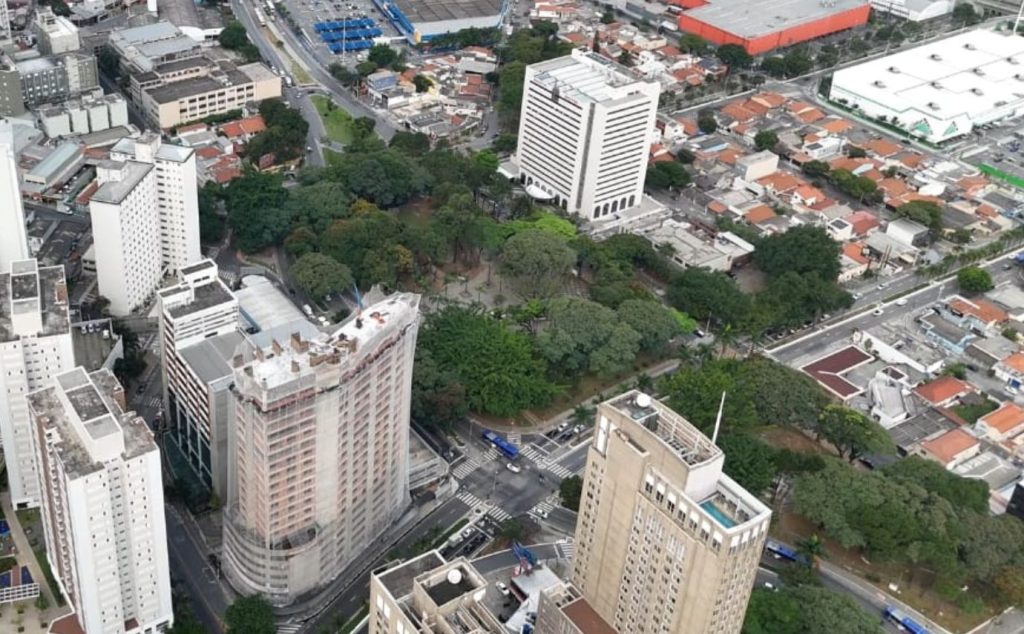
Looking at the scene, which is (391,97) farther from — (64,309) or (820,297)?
(64,309)

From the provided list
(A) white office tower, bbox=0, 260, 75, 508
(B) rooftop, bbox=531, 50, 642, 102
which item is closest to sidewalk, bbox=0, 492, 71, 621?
(A) white office tower, bbox=0, 260, 75, 508

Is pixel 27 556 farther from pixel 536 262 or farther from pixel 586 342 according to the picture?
pixel 536 262

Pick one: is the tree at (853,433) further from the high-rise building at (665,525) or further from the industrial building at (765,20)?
the industrial building at (765,20)

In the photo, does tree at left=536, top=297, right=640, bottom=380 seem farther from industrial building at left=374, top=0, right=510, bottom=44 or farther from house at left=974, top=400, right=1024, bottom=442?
industrial building at left=374, top=0, right=510, bottom=44

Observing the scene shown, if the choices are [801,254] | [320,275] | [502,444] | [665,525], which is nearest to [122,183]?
[320,275]

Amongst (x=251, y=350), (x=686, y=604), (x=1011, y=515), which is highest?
(x=251, y=350)

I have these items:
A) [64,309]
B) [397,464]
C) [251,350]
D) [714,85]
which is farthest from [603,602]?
[714,85]
